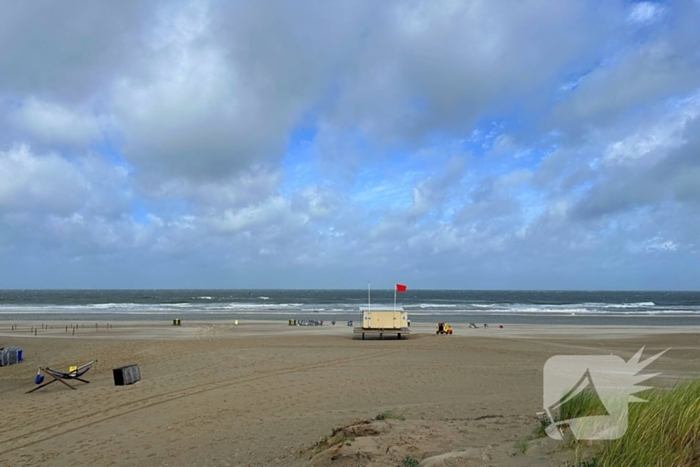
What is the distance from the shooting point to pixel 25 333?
94.7 feet

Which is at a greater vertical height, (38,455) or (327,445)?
(327,445)

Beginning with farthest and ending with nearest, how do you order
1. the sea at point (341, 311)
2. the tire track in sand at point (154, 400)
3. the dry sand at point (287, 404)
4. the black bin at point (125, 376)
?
the sea at point (341, 311) < the black bin at point (125, 376) < the tire track in sand at point (154, 400) < the dry sand at point (287, 404)

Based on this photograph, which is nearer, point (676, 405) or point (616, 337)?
point (676, 405)

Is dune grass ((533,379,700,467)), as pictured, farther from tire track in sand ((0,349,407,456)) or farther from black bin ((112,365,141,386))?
black bin ((112,365,141,386))

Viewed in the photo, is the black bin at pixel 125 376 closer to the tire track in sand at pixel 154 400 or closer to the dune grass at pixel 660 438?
the tire track in sand at pixel 154 400

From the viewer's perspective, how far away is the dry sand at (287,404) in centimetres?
588

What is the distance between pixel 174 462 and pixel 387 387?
20.3 ft

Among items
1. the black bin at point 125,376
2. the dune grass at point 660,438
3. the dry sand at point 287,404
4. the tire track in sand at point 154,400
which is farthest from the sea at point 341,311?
the dune grass at point 660,438

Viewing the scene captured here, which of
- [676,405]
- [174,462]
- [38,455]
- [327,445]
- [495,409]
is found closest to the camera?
[676,405]

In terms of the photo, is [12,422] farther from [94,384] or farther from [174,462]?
[174,462]

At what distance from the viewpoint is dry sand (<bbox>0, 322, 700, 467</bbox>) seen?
588cm

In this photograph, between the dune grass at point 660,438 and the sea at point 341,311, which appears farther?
the sea at point 341,311

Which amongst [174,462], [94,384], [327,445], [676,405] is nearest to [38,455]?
[174,462]

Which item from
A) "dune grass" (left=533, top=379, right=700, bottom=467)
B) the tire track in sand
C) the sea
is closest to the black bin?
the tire track in sand
